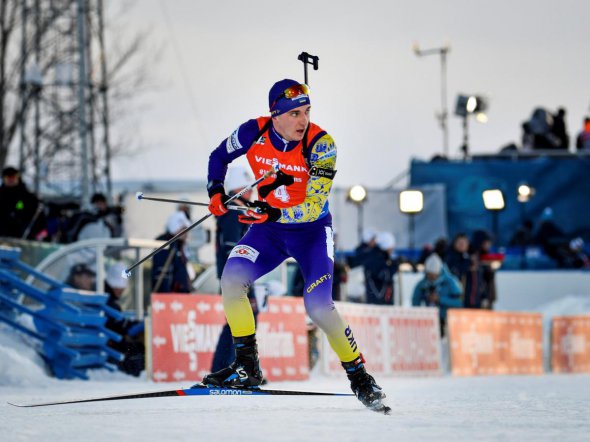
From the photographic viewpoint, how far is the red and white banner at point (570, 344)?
22734 mm

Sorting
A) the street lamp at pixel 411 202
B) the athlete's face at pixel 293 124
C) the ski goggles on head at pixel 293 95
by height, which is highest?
the street lamp at pixel 411 202

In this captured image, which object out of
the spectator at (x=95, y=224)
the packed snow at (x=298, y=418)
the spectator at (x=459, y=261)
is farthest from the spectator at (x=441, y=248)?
the packed snow at (x=298, y=418)

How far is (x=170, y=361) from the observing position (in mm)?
13117

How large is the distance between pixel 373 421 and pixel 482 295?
537 inches

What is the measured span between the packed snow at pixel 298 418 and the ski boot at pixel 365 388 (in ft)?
0.39

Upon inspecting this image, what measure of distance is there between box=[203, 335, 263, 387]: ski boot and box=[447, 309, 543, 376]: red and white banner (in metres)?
10.5

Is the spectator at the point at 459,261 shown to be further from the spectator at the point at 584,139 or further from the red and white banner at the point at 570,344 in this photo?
the spectator at the point at 584,139

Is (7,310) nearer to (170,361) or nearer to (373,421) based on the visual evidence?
(170,361)

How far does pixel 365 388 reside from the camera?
8109 mm

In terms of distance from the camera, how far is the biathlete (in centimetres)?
820

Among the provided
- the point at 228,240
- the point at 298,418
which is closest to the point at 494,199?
the point at 228,240

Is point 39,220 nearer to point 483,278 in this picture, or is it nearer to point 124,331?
point 124,331

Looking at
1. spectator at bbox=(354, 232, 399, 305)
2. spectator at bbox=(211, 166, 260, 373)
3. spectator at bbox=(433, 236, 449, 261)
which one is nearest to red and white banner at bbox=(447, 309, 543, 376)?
spectator at bbox=(354, 232, 399, 305)

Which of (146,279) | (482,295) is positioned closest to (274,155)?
(146,279)
